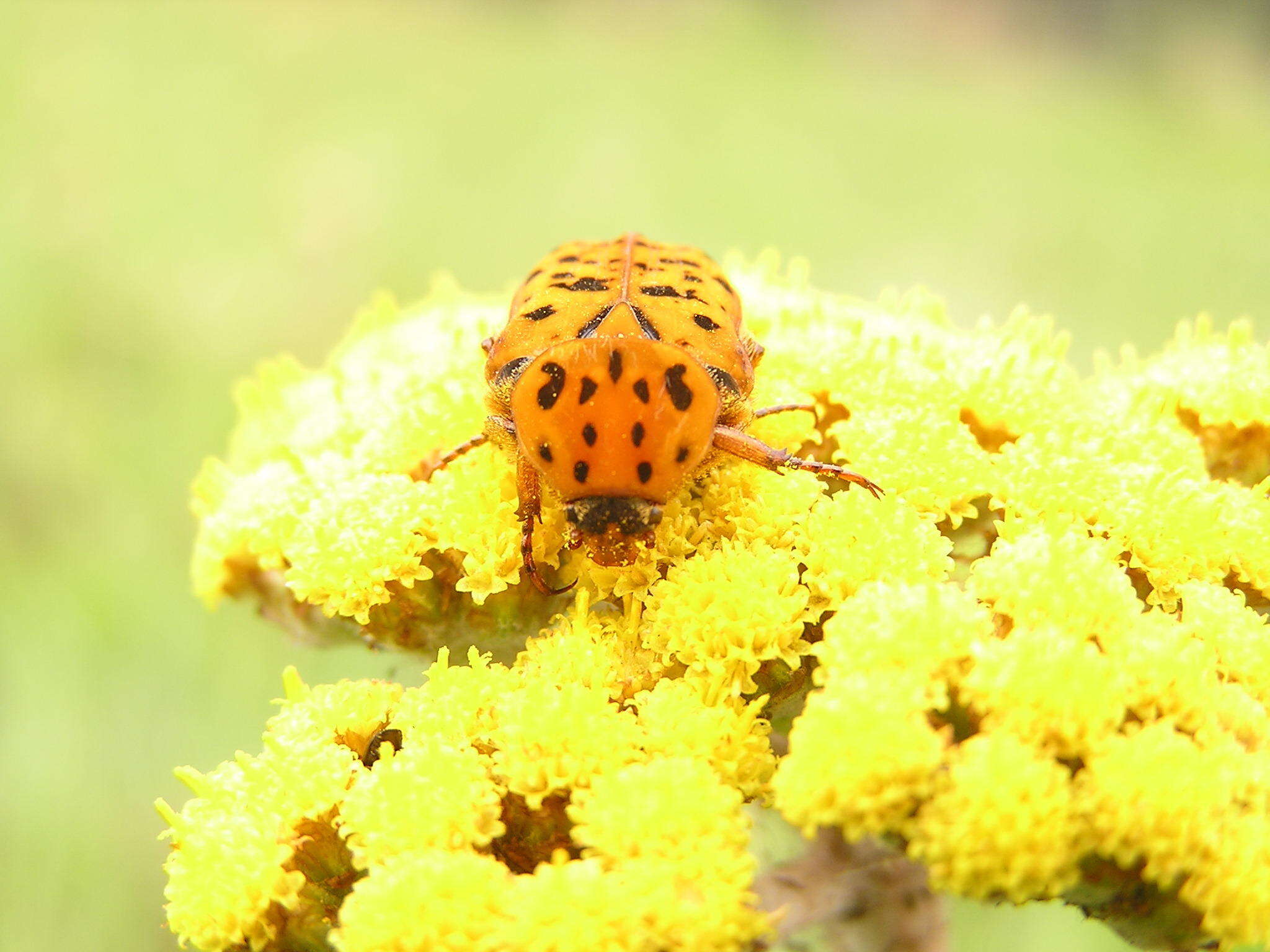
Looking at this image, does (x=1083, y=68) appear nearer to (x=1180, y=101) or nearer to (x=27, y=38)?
(x=1180, y=101)

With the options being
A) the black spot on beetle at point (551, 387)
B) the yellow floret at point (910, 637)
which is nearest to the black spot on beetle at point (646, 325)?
the black spot on beetle at point (551, 387)

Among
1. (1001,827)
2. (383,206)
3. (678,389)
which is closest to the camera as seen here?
(1001,827)

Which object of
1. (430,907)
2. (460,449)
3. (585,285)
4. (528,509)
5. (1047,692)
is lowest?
(430,907)

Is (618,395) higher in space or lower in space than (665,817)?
higher

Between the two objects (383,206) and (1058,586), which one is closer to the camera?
(1058,586)

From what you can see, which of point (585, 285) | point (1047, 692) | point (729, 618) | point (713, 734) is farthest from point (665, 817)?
point (585, 285)

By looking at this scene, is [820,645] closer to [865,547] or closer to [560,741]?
[865,547]
